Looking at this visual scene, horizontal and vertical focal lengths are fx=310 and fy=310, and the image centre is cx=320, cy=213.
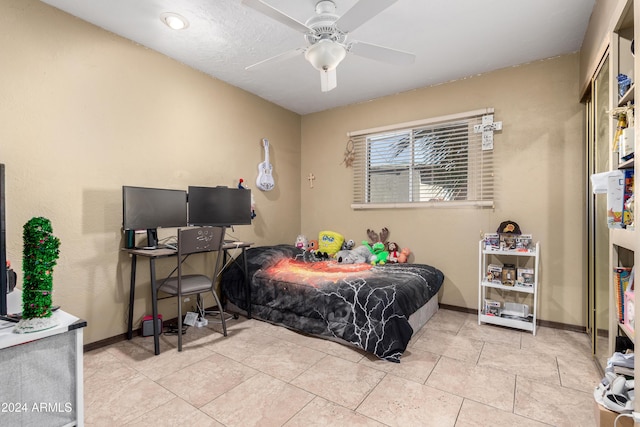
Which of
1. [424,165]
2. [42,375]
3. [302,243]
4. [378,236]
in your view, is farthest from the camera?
[302,243]

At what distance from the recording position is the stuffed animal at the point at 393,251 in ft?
11.9

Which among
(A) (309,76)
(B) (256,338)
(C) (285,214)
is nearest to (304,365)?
(B) (256,338)

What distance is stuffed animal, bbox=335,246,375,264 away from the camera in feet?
11.8

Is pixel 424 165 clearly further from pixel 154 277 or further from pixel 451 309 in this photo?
pixel 154 277

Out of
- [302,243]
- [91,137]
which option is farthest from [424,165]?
[91,137]

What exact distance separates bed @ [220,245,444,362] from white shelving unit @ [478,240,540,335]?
0.43 meters

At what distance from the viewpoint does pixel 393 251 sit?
3682mm

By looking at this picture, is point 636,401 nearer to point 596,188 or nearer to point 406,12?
point 596,188

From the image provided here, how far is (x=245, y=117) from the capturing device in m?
3.74

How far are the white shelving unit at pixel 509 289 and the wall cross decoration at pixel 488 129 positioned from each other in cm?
101

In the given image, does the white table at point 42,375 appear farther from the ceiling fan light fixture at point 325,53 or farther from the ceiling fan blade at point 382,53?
the ceiling fan blade at point 382,53

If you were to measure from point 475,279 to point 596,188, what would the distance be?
1.72 m

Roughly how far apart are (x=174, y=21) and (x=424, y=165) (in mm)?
2787

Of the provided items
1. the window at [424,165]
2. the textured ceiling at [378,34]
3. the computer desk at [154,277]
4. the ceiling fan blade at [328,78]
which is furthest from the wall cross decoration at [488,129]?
the computer desk at [154,277]
